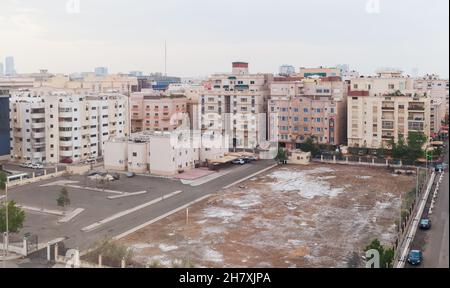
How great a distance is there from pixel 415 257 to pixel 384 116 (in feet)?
22.8

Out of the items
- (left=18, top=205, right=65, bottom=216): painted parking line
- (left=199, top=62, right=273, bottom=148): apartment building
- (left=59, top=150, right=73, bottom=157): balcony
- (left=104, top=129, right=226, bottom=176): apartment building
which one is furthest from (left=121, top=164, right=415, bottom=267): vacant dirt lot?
(left=59, top=150, right=73, bottom=157): balcony

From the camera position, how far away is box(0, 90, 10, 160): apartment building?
29.6 ft

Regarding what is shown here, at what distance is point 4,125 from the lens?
9.06 meters

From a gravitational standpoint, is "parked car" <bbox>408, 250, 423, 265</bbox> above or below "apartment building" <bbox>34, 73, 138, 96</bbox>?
below

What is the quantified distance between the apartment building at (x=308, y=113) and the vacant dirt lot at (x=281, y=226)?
9.98 ft

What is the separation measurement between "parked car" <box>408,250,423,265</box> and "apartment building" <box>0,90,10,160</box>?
7512 mm

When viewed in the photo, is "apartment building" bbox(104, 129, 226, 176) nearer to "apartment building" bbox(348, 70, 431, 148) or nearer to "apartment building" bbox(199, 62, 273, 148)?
"apartment building" bbox(199, 62, 273, 148)

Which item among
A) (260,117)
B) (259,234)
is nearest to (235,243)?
(259,234)

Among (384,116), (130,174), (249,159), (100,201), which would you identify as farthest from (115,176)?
(384,116)

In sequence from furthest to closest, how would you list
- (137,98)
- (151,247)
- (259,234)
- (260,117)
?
1. (137,98)
2. (260,117)
3. (259,234)
4. (151,247)

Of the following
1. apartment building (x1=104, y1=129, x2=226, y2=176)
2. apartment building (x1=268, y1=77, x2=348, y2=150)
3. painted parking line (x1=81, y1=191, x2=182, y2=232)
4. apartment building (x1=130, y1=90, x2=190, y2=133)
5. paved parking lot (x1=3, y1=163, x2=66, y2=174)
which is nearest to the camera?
painted parking line (x1=81, y1=191, x2=182, y2=232)

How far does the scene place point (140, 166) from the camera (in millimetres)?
8836
